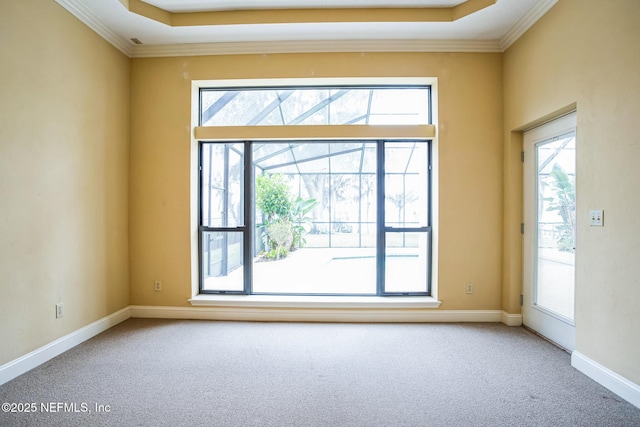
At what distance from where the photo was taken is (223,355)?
97.7 inches

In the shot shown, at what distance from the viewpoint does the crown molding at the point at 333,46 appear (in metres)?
3.17

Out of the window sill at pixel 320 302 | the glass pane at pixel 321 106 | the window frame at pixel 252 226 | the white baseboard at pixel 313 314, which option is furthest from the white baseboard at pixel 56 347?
the glass pane at pixel 321 106

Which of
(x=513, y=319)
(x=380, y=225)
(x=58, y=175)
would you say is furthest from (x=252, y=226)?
(x=513, y=319)

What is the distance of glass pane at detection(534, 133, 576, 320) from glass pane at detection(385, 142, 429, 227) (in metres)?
1.11

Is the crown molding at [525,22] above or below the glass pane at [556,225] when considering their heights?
above

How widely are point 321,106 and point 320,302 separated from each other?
2277 mm

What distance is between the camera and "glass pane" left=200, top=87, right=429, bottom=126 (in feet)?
11.1

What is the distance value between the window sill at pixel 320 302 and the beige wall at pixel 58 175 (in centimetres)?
105


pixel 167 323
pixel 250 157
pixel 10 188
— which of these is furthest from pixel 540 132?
pixel 10 188

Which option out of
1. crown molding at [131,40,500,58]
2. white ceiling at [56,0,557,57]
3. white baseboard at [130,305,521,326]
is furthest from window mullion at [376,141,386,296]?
white ceiling at [56,0,557,57]

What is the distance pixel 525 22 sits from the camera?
9.19ft

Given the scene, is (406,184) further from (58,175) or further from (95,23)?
(95,23)

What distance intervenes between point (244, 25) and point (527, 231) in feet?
11.8

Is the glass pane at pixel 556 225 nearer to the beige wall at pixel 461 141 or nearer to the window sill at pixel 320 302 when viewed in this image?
the beige wall at pixel 461 141
